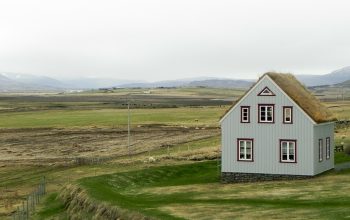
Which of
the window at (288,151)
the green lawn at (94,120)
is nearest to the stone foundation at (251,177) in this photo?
the window at (288,151)

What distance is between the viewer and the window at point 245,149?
50.2m

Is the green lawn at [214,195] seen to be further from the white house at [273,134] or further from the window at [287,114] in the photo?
the window at [287,114]

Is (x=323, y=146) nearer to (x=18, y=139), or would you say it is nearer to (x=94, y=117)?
(x=18, y=139)

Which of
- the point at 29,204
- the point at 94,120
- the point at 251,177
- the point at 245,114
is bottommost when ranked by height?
the point at 29,204

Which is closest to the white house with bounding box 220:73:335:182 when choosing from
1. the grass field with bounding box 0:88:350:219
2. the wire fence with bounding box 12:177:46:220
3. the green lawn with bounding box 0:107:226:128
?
the grass field with bounding box 0:88:350:219

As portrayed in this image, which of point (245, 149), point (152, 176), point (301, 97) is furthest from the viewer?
point (152, 176)

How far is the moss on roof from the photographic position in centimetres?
4872

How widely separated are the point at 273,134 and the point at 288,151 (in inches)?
75.2

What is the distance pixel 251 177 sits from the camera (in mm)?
50438

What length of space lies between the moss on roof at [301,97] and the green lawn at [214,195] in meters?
5.26

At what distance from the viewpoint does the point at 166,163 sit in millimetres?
65688

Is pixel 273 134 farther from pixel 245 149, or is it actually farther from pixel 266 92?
pixel 266 92

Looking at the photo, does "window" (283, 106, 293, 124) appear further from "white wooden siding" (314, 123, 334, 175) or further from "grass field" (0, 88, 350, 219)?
"grass field" (0, 88, 350, 219)

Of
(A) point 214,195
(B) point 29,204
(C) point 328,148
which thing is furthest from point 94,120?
(A) point 214,195
